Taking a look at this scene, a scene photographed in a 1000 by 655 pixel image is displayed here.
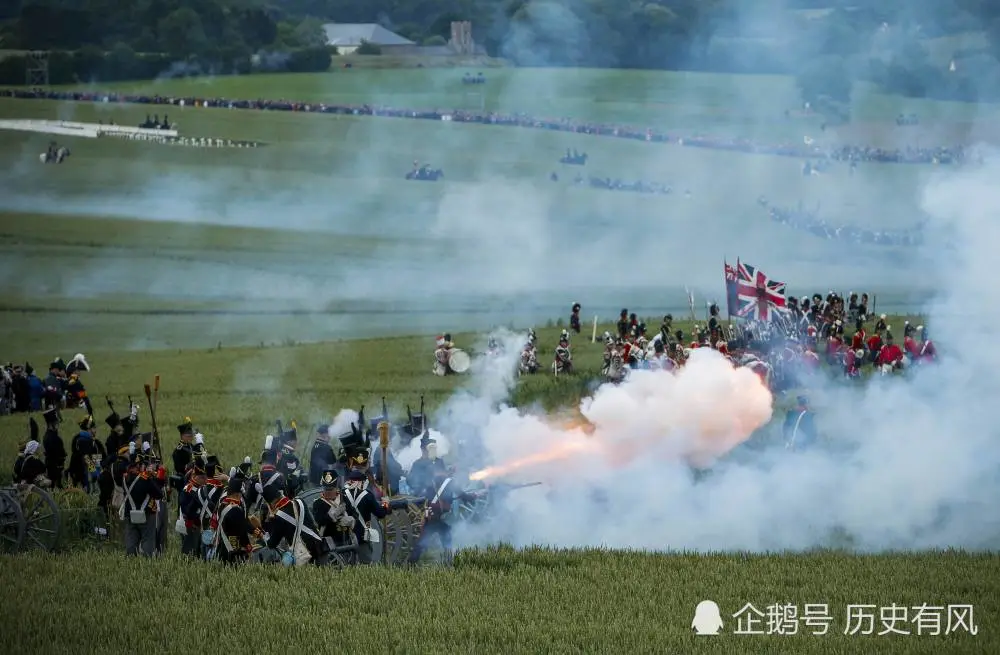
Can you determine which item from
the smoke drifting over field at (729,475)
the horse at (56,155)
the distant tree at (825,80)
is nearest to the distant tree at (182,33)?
the horse at (56,155)

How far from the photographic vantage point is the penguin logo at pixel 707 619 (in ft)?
46.4

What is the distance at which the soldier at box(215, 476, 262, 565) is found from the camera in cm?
1537

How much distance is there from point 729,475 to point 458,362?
1056 cm

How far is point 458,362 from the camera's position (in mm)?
30812

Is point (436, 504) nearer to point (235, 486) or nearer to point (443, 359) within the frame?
point (235, 486)

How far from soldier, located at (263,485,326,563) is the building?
96.3 ft

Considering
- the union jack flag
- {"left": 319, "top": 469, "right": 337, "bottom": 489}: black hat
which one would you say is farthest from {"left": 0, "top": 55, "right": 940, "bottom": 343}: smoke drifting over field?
{"left": 319, "top": 469, "right": 337, "bottom": 489}: black hat

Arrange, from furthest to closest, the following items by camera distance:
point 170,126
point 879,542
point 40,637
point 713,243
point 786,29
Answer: point 170,126 → point 713,243 → point 786,29 → point 879,542 → point 40,637

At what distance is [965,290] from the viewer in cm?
2669

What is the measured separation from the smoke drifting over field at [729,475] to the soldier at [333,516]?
113 inches

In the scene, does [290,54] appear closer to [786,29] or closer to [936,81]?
[786,29]

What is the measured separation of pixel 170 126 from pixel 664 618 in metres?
33.1

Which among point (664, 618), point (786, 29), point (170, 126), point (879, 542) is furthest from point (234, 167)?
point (664, 618)

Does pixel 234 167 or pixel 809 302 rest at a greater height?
pixel 234 167
